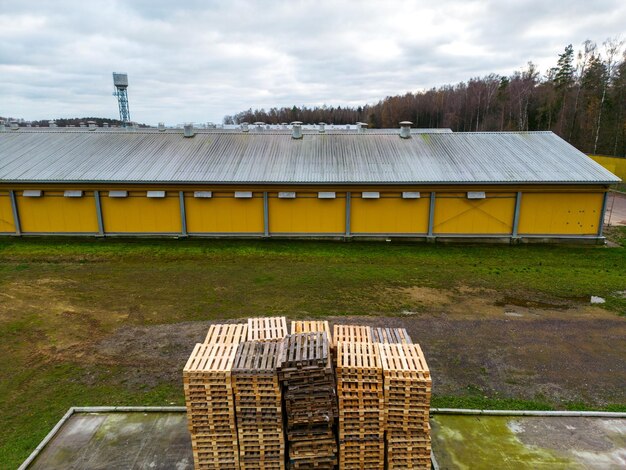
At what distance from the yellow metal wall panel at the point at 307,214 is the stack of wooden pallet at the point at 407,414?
51.1 feet

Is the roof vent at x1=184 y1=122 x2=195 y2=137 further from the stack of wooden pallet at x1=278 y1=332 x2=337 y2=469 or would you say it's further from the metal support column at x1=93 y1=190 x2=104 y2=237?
the stack of wooden pallet at x1=278 y1=332 x2=337 y2=469

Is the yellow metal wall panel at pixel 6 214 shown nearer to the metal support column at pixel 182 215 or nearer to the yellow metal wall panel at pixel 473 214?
the metal support column at pixel 182 215

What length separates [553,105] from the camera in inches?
2517

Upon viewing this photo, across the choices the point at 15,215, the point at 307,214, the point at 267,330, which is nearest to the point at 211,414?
the point at 267,330

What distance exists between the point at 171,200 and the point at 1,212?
992 centimetres

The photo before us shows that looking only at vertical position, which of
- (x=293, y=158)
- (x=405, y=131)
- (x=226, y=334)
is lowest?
(x=226, y=334)

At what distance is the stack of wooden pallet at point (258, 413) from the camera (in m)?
7.74

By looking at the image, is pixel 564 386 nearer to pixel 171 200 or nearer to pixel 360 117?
pixel 171 200

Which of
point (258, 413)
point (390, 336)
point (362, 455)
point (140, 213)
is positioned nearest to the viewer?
point (258, 413)

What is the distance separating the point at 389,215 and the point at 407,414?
16142 millimetres

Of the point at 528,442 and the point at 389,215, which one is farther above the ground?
the point at 389,215

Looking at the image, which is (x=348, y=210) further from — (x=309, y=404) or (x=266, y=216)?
(x=309, y=404)

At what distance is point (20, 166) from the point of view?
24484 mm

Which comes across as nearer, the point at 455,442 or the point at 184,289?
the point at 455,442
